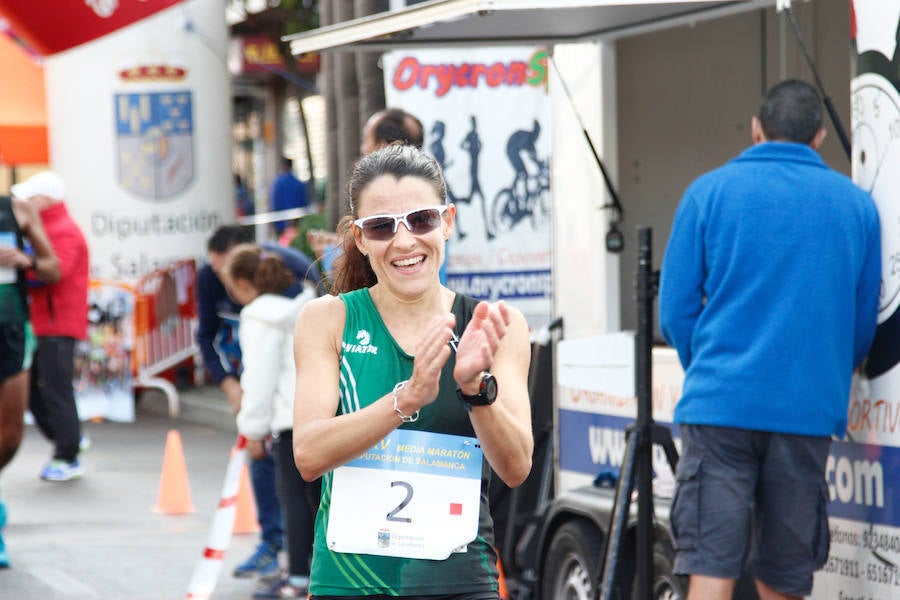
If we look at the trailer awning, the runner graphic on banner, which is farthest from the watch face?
the runner graphic on banner

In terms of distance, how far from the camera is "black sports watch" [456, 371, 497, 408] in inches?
115

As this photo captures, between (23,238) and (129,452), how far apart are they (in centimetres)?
312

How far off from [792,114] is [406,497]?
2319 millimetres

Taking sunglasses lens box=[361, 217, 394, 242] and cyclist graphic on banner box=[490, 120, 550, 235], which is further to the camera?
cyclist graphic on banner box=[490, 120, 550, 235]

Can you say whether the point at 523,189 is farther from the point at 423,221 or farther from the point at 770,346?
the point at 423,221

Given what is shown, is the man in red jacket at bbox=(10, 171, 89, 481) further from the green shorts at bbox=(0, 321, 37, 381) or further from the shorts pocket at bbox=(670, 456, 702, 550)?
the shorts pocket at bbox=(670, 456, 702, 550)

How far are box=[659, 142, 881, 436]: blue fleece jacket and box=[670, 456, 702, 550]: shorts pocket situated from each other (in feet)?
0.54

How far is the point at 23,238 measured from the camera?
9516 mm

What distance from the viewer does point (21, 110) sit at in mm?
15633

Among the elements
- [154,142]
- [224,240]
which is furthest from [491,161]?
[154,142]

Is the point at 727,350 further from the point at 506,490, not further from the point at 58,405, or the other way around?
the point at 58,405

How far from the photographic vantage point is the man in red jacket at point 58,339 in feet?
34.7

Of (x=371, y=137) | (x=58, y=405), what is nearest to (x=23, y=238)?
(x=58, y=405)

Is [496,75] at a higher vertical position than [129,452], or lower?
higher
